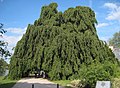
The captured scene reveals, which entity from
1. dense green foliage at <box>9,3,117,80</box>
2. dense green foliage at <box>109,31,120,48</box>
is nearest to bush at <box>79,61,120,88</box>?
dense green foliage at <box>9,3,117,80</box>

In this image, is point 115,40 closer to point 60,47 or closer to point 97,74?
point 60,47

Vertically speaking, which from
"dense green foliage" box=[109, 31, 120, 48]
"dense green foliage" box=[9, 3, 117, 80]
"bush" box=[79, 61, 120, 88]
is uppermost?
"dense green foliage" box=[109, 31, 120, 48]

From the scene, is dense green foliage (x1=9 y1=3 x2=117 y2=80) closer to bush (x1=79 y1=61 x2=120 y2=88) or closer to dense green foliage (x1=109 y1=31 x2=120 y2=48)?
bush (x1=79 y1=61 x2=120 y2=88)

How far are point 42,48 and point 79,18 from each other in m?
4.86

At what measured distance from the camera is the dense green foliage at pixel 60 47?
22547 millimetres

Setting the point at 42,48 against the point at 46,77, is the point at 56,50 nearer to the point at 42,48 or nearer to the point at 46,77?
the point at 42,48

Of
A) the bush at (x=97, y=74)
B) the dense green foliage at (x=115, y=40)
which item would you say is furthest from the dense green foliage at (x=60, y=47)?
the dense green foliage at (x=115, y=40)

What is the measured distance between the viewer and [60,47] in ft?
74.3

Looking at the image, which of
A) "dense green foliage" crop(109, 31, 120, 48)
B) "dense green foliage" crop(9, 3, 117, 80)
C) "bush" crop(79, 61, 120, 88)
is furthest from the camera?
"dense green foliage" crop(109, 31, 120, 48)

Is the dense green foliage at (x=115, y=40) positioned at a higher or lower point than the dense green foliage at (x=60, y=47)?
higher

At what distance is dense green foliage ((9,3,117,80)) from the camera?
74.0 feet

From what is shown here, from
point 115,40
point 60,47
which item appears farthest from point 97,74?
point 115,40

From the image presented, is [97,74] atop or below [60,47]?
below

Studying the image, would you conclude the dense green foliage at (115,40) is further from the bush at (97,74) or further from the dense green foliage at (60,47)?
the bush at (97,74)
